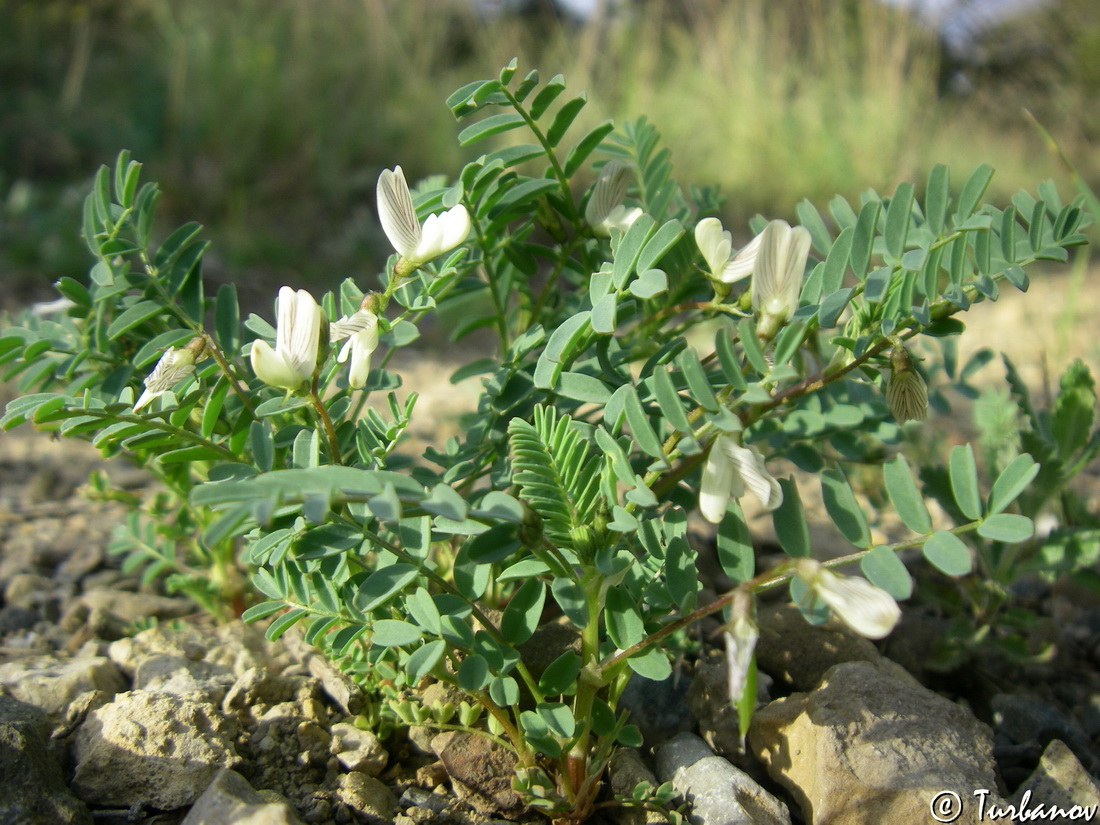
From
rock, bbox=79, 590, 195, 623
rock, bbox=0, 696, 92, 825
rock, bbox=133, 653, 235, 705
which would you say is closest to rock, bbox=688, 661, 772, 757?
rock, bbox=133, 653, 235, 705

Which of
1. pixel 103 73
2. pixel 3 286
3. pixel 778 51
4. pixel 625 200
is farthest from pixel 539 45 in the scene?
pixel 625 200

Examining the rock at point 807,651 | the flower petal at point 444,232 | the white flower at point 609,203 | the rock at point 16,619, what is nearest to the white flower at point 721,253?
the white flower at point 609,203

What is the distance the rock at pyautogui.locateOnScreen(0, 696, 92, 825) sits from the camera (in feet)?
2.92

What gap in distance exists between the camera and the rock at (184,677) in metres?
1.12

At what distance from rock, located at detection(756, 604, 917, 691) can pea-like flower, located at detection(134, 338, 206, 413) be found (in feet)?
2.70

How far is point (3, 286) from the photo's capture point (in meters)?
2.96

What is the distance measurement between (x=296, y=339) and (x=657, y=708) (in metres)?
0.67

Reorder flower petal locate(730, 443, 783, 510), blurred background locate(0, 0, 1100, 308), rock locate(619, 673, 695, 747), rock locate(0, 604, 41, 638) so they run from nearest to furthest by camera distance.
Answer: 1. flower petal locate(730, 443, 783, 510)
2. rock locate(619, 673, 695, 747)
3. rock locate(0, 604, 41, 638)
4. blurred background locate(0, 0, 1100, 308)

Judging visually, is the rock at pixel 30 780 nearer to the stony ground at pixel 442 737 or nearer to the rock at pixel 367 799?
the stony ground at pixel 442 737

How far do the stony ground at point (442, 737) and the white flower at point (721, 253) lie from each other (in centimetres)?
52

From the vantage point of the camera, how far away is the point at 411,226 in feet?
3.19

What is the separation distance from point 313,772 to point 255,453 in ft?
1.30

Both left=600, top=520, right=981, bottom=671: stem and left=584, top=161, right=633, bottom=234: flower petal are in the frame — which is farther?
left=584, top=161, right=633, bottom=234: flower petal

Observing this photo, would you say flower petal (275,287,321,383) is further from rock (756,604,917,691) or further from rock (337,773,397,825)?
rock (756,604,917,691)
